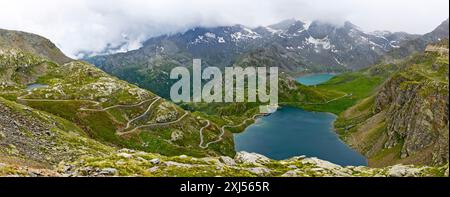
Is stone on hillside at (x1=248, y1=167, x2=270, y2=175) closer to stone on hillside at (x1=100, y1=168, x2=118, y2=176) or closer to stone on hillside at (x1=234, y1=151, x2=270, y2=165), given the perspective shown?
stone on hillside at (x1=234, y1=151, x2=270, y2=165)

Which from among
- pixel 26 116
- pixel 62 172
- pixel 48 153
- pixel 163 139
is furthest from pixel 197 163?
pixel 163 139

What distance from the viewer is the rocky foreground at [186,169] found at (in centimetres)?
4306

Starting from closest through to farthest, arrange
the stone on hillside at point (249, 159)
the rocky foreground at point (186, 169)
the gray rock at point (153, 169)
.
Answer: the rocky foreground at point (186, 169) < the gray rock at point (153, 169) < the stone on hillside at point (249, 159)

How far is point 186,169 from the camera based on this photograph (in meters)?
49.6

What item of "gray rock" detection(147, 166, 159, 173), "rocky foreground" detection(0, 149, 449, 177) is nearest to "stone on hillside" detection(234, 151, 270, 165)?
"rocky foreground" detection(0, 149, 449, 177)

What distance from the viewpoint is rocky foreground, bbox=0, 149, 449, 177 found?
43.1 m

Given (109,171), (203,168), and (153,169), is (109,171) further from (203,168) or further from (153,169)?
(203,168)

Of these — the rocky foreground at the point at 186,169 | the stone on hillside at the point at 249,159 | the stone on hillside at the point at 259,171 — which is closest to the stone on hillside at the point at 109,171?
the rocky foreground at the point at 186,169

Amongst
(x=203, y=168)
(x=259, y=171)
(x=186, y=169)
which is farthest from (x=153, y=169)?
(x=259, y=171)

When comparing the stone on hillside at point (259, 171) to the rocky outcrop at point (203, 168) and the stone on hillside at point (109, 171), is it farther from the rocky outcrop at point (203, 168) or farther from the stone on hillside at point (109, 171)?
the stone on hillside at point (109, 171)
